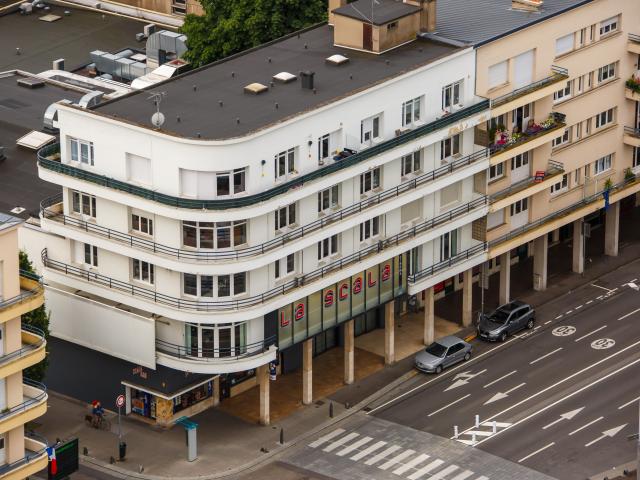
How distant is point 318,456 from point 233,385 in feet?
35.1

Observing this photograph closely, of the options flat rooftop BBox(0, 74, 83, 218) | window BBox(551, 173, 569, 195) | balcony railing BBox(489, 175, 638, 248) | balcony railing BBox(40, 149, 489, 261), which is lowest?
balcony railing BBox(489, 175, 638, 248)

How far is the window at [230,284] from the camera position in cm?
14225

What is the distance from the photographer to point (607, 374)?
511ft

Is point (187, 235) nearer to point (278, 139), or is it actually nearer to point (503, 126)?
point (278, 139)

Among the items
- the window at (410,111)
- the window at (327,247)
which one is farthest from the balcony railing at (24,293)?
the window at (410,111)

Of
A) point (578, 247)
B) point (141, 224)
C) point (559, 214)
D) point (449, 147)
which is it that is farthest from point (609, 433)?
point (141, 224)

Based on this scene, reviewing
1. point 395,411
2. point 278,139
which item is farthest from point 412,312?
point 278,139

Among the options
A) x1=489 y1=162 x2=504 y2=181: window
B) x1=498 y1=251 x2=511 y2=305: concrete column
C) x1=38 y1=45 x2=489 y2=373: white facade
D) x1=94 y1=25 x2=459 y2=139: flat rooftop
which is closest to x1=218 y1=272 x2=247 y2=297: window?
x1=38 y1=45 x2=489 y2=373: white facade

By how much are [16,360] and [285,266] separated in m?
22.2

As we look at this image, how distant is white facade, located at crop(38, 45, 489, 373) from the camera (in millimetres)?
140250

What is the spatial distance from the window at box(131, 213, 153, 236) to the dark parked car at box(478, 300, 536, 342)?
98.2 ft

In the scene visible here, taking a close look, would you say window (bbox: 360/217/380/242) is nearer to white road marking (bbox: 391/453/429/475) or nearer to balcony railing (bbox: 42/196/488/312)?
balcony railing (bbox: 42/196/488/312)

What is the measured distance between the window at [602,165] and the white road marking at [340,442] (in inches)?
1391

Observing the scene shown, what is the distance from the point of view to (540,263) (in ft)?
555
